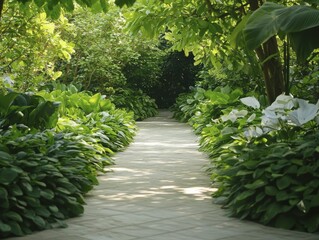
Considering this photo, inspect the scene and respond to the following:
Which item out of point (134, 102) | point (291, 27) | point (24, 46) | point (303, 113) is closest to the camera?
point (291, 27)

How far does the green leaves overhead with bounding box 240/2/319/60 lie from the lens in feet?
13.1

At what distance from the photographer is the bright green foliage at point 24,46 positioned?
9898 millimetres

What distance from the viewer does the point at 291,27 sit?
398 cm

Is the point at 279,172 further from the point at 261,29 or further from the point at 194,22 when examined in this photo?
the point at 194,22

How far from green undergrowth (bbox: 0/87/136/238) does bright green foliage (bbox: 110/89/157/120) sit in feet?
33.8

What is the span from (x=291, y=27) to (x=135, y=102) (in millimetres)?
17684

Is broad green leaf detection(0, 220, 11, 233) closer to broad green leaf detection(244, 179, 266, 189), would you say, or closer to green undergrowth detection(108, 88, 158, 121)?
broad green leaf detection(244, 179, 266, 189)

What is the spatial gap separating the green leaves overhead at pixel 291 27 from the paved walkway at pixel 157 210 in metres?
1.74

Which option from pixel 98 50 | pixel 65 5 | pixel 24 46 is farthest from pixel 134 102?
pixel 65 5

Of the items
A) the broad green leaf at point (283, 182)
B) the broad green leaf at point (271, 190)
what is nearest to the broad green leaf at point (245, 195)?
the broad green leaf at point (271, 190)

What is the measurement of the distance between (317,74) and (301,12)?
5436 millimetres

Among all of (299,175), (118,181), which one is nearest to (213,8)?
(118,181)

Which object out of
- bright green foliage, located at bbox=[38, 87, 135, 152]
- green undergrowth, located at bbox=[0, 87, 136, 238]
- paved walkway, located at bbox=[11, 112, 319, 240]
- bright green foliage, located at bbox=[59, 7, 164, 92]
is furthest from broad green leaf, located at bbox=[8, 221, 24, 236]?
bright green foliage, located at bbox=[59, 7, 164, 92]

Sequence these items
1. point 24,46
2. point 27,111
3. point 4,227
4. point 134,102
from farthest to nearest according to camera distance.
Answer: point 134,102 < point 24,46 < point 27,111 < point 4,227
